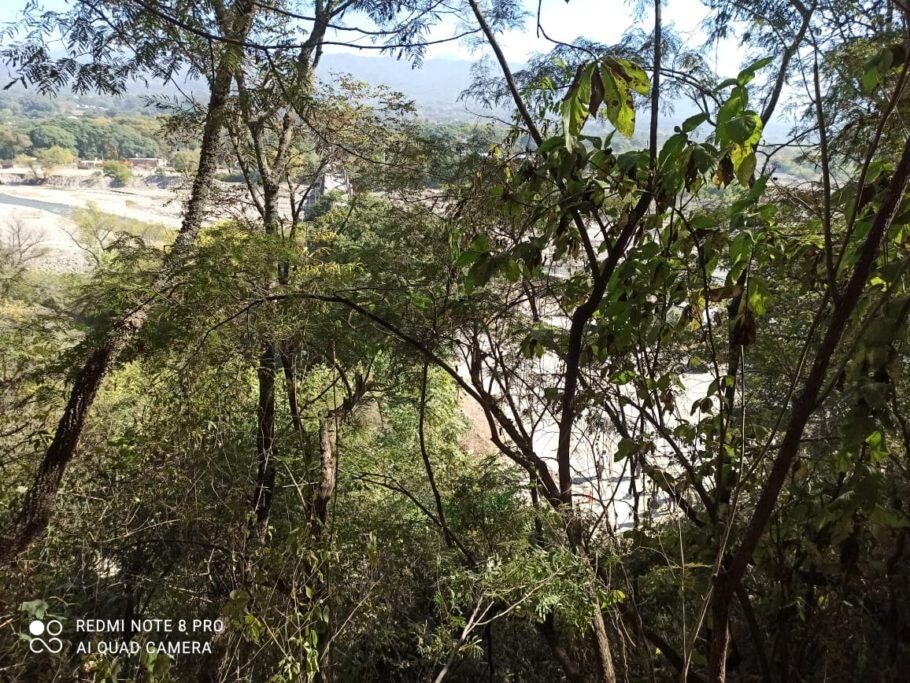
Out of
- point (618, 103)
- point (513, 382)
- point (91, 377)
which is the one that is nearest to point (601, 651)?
point (618, 103)

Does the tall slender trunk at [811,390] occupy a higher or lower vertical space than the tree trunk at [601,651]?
higher

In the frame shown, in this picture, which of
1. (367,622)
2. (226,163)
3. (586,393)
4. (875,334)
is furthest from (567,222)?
(226,163)

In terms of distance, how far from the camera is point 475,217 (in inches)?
87.5

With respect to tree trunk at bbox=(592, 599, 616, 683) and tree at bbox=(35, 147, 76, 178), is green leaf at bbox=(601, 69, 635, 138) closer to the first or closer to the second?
tree trunk at bbox=(592, 599, 616, 683)

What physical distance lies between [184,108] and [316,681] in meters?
5.13

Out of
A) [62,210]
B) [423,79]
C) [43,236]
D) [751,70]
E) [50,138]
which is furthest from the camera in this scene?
[50,138]

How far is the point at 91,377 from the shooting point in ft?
10.2

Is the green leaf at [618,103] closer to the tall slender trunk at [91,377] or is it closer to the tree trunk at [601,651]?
the tree trunk at [601,651]

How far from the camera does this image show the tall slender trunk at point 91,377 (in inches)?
101

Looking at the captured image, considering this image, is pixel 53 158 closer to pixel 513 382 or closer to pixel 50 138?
pixel 50 138

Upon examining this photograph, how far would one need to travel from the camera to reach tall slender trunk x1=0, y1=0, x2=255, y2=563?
2574 mm

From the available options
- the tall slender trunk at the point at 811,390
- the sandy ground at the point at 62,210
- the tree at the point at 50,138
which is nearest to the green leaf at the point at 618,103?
the tall slender trunk at the point at 811,390

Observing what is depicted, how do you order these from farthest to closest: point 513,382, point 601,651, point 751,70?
point 513,382
point 601,651
point 751,70

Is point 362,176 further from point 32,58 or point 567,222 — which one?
point 567,222
